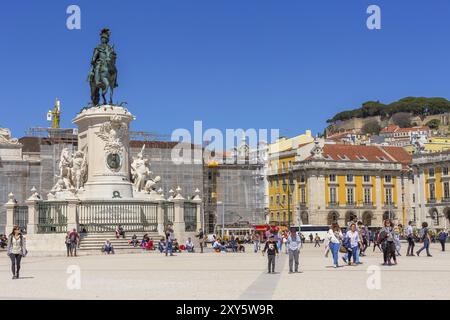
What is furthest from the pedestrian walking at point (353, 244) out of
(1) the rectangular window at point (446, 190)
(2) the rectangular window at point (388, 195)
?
(2) the rectangular window at point (388, 195)

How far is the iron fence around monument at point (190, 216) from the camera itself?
123ft

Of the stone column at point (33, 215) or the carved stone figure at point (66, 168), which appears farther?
the carved stone figure at point (66, 168)

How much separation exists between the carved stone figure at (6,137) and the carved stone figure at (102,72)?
38.2 metres

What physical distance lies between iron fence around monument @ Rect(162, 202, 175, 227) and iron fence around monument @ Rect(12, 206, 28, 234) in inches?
264

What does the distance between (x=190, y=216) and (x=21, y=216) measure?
321 inches

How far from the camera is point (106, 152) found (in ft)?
118

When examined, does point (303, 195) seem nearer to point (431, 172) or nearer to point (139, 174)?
point (431, 172)

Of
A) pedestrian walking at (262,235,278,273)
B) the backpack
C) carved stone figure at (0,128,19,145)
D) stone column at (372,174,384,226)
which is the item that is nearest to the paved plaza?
pedestrian walking at (262,235,278,273)

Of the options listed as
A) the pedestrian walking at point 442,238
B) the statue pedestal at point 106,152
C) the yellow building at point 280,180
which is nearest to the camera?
the pedestrian walking at point 442,238

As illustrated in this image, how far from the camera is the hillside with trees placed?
173 meters

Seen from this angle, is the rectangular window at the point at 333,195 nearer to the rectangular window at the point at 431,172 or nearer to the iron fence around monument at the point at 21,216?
the rectangular window at the point at 431,172

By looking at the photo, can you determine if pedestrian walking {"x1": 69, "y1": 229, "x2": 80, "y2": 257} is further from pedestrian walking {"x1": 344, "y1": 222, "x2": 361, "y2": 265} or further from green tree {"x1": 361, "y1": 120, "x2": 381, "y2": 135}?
green tree {"x1": 361, "y1": 120, "x2": 381, "y2": 135}

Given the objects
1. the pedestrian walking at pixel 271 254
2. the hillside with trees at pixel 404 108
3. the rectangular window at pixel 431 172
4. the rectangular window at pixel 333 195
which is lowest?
the pedestrian walking at pixel 271 254
